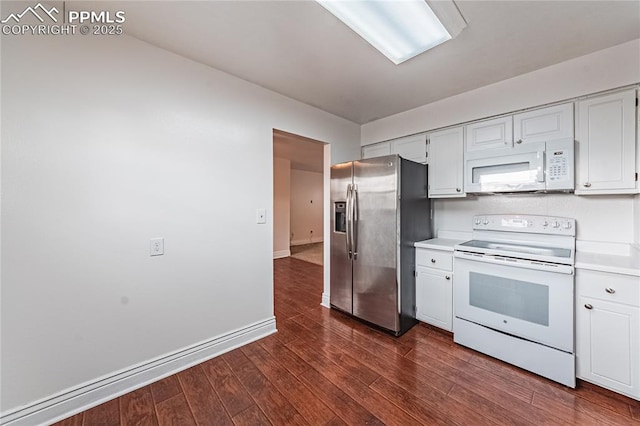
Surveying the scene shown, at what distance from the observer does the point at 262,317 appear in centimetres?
246

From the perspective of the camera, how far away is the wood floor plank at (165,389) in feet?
5.47

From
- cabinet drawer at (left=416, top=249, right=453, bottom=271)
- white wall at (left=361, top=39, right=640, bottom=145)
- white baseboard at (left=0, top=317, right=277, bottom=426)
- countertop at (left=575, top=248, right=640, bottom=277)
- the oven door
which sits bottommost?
white baseboard at (left=0, top=317, right=277, bottom=426)

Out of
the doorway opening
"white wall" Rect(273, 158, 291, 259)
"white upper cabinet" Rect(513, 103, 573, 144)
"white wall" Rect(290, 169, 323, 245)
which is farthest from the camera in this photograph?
"white wall" Rect(290, 169, 323, 245)

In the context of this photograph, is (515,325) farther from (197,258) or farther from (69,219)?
(69,219)

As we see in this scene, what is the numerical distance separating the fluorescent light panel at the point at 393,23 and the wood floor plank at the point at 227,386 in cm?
255

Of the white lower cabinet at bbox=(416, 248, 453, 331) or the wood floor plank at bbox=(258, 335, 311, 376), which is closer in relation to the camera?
the wood floor plank at bbox=(258, 335, 311, 376)

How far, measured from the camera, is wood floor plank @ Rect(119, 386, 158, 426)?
148cm

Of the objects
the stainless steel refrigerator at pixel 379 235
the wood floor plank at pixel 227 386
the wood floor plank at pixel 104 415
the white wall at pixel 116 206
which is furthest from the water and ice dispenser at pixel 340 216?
the wood floor plank at pixel 104 415

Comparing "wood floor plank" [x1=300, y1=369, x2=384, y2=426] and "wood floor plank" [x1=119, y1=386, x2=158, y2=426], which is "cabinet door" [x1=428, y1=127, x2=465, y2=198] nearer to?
"wood floor plank" [x1=300, y1=369, x2=384, y2=426]

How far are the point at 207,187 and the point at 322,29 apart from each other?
152cm

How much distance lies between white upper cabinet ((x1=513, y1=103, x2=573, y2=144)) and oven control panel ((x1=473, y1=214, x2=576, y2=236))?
0.74 m

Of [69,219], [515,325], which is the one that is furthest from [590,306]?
[69,219]

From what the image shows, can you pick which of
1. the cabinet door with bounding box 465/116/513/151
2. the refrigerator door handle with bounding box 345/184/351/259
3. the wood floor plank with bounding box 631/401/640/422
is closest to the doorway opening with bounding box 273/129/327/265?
the refrigerator door handle with bounding box 345/184/351/259

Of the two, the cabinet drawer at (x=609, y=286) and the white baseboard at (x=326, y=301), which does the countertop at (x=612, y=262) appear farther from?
the white baseboard at (x=326, y=301)
